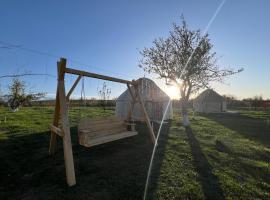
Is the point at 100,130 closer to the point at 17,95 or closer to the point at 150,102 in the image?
the point at 150,102

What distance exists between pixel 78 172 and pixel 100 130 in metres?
1.82

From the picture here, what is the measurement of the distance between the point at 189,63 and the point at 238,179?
30.2ft

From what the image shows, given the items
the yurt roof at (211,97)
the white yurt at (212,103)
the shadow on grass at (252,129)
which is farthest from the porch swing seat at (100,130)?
the yurt roof at (211,97)

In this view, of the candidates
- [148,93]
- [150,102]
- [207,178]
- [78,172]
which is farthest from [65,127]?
[148,93]

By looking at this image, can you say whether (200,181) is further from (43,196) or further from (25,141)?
(25,141)

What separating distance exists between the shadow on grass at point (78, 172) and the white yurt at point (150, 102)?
8209 millimetres

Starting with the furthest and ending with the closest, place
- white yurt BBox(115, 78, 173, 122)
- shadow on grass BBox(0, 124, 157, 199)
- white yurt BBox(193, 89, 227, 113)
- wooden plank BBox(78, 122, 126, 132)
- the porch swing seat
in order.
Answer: white yurt BBox(193, 89, 227, 113) → white yurt BBox(115, 78, 173, 122) → wooden plank BBox(78, 122, 126, 132) → the porch swing seat → shadow on grass BBox(0, 124, 157, 199)

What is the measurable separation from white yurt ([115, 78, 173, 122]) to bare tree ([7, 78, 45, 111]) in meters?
8.66

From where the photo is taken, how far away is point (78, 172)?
3.92 meters

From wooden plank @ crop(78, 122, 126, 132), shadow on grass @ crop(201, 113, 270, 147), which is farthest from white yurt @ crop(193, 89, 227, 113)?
wooden plank @ crop(78, 122, 126, 132)

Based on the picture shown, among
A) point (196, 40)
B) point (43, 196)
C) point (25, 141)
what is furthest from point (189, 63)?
point (43, 196)

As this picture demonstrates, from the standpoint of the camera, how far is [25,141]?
6.55 m

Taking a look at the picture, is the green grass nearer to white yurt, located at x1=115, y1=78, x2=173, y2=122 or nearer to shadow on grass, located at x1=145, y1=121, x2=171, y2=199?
shadow on grass, located at x1=145, y1=121, x2=171, y2=199

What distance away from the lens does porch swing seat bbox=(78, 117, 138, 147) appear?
4.72 metres
